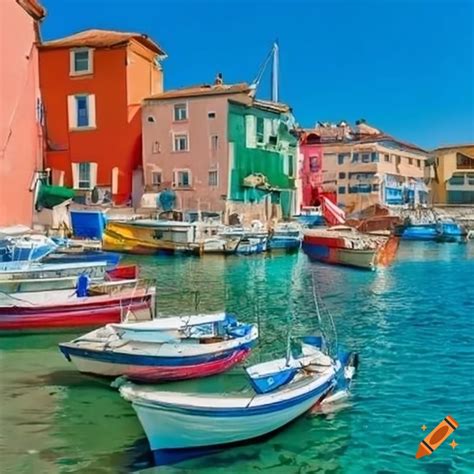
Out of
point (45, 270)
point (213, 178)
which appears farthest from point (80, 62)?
point (45, 270)

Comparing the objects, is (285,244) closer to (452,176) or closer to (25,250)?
(25,250)

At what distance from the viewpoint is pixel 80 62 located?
35.8 meters

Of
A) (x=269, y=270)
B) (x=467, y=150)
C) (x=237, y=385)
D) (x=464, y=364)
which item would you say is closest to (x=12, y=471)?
(x=237, y=385)

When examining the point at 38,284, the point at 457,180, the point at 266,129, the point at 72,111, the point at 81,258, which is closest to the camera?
the point at 38,284

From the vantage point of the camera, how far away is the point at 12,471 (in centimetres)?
683

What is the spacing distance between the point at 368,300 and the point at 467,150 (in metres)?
50.7

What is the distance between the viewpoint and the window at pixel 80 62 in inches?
1406

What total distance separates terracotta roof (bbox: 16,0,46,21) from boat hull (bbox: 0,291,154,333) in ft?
54.5

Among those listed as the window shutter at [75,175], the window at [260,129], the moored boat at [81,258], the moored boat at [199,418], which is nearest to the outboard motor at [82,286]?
the moored boat at [81,258]

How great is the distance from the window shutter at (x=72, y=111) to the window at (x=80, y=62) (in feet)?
4.36

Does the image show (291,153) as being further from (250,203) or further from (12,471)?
(12,471)

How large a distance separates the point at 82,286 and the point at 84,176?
75.7 feet

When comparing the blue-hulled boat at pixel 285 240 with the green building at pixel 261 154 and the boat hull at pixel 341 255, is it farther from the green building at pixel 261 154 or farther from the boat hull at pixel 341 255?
the green building at pixel 261 154

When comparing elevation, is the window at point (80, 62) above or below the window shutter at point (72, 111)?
above
